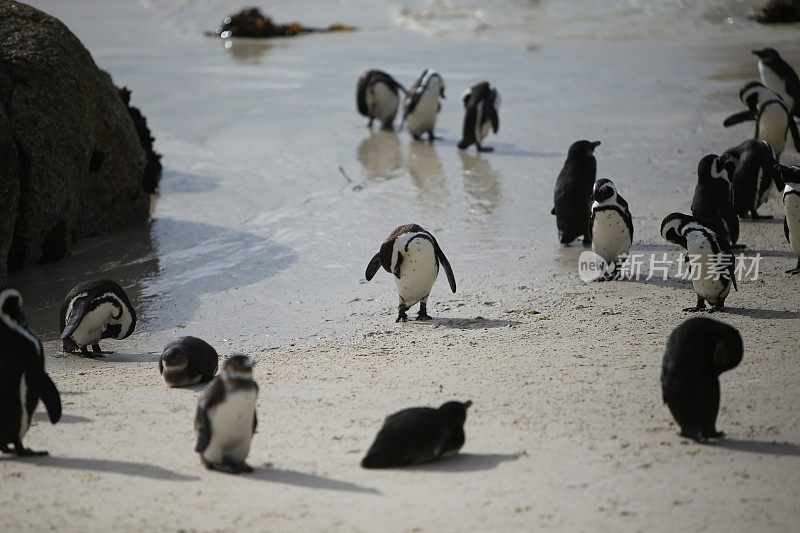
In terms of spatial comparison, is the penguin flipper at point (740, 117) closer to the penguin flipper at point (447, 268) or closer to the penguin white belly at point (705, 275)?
the penguin white belly at point (705, 275)

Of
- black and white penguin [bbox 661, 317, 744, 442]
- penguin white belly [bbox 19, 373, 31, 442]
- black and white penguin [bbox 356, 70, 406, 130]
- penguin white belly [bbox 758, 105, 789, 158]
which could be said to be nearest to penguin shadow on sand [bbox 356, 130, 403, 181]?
black and white penguin [bbox 356, 70, 406, 130]

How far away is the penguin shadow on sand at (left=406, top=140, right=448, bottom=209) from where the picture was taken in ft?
34.5

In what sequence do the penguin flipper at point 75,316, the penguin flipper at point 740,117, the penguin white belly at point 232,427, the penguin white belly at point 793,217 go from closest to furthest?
1. the penguin white belly at point 232,427
2. the penguin flipper at point 75,316
3. the penguin white belly at point 793,217
4. the penguin flipper at point 740,117

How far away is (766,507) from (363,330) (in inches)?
137

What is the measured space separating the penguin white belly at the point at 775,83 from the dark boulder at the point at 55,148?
20.9ft

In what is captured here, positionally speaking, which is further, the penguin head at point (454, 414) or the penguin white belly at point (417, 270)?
the penguin white belly at point (417, 270)

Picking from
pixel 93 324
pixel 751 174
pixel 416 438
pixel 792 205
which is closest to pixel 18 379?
pixel 416 438

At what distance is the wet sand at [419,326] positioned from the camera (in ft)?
14.2

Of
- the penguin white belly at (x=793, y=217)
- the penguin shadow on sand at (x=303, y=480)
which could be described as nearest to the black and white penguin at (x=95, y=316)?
the penguin shadow on sand at (x=303, y=480)

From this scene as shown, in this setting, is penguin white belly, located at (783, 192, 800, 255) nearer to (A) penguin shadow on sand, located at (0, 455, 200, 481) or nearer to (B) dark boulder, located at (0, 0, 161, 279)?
(A) penguin shadow on sand, located at (0, 455, 200, 481)

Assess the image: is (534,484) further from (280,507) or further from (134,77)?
(134,77)

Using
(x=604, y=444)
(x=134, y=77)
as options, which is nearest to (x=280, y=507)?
(x=604, y=444)

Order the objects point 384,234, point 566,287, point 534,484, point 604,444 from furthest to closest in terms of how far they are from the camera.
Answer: point 384,234, point 566,287, point 604,444, point 534,484

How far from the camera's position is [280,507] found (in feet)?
13.9
